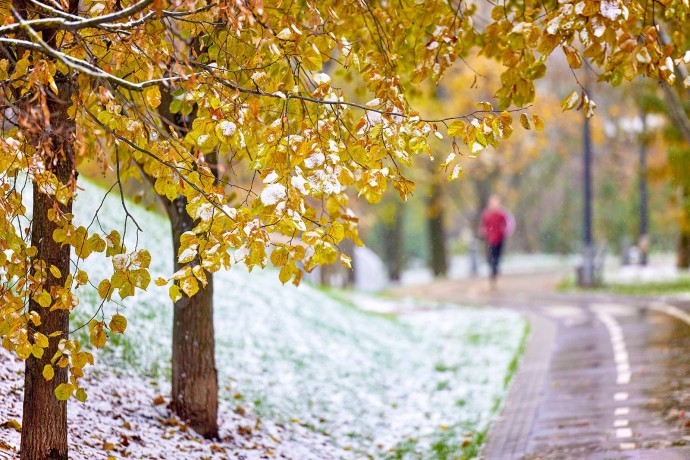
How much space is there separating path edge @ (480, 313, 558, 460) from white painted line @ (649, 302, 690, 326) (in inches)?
95.5

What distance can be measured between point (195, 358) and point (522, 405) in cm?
407

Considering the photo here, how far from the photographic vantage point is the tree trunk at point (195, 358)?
875 cm

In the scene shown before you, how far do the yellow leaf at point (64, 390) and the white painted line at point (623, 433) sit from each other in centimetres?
525

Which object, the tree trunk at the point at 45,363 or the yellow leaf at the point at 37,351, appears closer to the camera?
the yellow leaf at the point at 37,351

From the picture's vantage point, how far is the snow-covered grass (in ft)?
30.4

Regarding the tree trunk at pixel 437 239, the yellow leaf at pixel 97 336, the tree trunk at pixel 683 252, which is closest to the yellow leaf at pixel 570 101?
the yellow leaf at pixel 97 336

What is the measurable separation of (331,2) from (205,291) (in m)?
3.18

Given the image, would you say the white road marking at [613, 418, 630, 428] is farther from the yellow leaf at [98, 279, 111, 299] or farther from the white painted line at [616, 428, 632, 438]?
the yellow leaf at [98, 279, 111, 299]

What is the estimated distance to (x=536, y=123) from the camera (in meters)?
5.73

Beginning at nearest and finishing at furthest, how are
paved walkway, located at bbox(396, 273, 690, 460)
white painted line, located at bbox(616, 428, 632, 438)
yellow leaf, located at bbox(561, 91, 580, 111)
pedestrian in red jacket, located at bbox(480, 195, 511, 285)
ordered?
1. yellow leaf, located at bbox(561, 91, 580, 111)
2. paved walkway, located at bbox(396, 273, 690, 460)
3. white painted line, located at bbox(616, 428, 632, 438)
4. pedestrian in red jacket, located at bbox(480, 195, 511, 285)

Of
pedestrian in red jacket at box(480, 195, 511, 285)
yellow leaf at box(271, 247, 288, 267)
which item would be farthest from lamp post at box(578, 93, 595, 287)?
yellow leaf at box(271, 247, 288, 267)

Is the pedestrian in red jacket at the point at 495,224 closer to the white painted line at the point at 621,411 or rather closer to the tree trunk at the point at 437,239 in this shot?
the tree trunk at the point at 437,239

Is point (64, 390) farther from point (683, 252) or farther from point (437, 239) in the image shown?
point (437, 239)

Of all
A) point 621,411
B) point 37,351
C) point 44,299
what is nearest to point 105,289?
point 44,299
